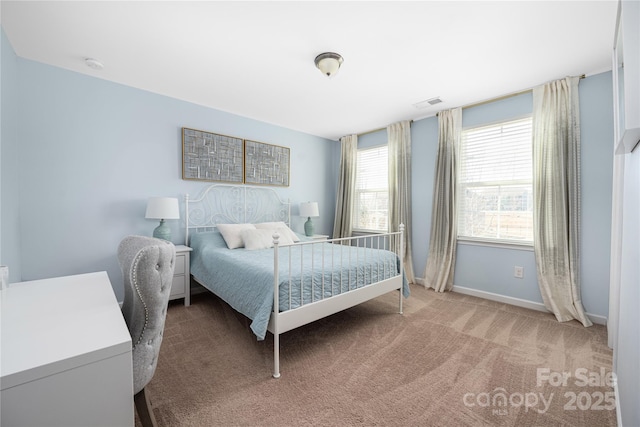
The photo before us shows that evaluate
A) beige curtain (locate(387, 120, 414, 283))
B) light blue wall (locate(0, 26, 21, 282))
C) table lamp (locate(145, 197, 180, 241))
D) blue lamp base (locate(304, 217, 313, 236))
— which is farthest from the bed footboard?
light blue wall (locate(0, 26, 21, 282))

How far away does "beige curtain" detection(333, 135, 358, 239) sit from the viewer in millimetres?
4633

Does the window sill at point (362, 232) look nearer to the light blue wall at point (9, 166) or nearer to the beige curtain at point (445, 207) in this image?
the beige curtain at point (445, 207)

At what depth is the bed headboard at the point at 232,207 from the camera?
3408mm

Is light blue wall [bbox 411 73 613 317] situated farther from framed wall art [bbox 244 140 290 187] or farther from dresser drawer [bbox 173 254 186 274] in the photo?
dresser drawer [bbox 173 254 186 274]

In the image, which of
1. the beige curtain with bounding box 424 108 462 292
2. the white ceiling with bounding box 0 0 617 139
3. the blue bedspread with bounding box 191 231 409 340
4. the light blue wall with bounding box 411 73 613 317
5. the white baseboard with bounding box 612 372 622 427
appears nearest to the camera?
the white baseboard with bounding box 612 372 622 427

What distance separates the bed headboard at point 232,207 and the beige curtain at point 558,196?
3197 millimetres

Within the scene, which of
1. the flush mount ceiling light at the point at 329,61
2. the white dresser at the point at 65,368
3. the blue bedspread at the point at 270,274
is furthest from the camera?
the flush mount ceiling light at the point at 329,61

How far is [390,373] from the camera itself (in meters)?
1.79

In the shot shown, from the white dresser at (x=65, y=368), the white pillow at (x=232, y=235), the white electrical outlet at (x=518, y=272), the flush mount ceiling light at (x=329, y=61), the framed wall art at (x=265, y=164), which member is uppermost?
the flush mount ceiling light at (x=329, y=61)

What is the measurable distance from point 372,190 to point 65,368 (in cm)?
417

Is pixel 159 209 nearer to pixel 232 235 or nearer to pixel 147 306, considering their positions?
pixel 232 235

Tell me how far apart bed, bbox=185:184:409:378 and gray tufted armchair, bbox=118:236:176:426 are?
2.36 ft

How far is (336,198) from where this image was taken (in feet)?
16.2

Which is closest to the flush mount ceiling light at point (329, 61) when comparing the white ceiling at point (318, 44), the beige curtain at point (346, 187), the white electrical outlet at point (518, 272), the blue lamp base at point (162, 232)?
the white ceiling at point (318, 44)
